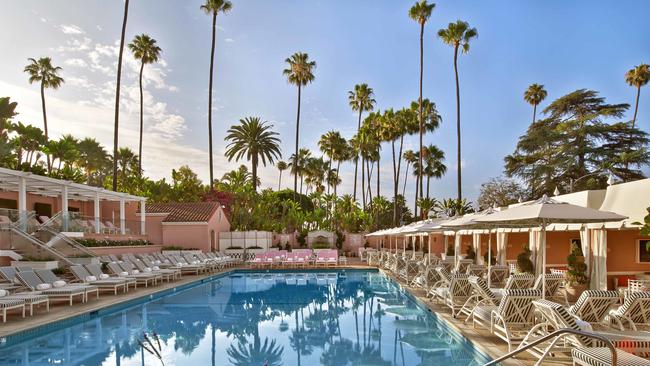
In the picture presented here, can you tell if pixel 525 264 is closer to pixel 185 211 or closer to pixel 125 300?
pixel 125 300

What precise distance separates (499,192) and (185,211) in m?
31.8

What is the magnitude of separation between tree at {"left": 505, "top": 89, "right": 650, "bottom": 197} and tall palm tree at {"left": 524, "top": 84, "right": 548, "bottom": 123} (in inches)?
339

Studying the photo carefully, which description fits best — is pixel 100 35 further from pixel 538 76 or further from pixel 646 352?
Result: pixel 538 76

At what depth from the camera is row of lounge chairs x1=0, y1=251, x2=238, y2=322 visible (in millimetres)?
12009

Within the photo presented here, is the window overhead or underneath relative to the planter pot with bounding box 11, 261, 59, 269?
overhead

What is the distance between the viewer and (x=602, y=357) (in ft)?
18.3

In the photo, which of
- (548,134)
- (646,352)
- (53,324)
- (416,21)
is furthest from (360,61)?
(646,352)

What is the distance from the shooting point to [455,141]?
35.6 metres

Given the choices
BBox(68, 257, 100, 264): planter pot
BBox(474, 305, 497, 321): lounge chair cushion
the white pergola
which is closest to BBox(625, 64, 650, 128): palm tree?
BBox(474, 305, 497, 321): lounge chair cushion

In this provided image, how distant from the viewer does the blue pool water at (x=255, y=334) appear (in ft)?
29.4

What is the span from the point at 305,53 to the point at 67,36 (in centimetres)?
2717

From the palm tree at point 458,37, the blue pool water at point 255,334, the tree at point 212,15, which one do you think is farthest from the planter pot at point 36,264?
the palm tree at point 458,37

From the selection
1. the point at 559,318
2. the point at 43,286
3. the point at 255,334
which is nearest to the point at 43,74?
the point at 43,286

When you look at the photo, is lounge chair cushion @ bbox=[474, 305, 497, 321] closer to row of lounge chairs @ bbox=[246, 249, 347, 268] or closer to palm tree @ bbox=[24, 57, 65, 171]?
row of lounge chairs @ bbox=[246, 249, 347, 268]
